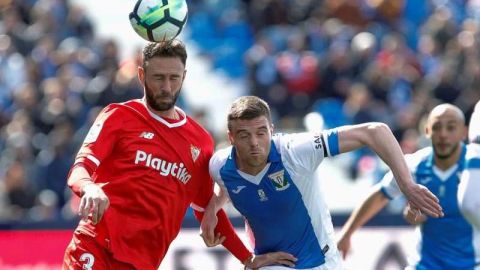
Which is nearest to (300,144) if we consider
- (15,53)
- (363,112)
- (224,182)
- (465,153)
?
(224,182)

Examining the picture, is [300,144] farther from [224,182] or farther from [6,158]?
[6,158]

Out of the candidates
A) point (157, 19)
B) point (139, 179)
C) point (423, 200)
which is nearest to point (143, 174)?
point (139, 179)

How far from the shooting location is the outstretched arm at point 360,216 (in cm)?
968

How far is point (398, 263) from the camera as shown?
14195 millimetres

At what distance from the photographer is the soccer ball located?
861 cm

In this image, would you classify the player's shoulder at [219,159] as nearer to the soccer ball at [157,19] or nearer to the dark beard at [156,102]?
the dark beard at [156,102]

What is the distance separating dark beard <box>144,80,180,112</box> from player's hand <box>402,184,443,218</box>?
72.4 inches

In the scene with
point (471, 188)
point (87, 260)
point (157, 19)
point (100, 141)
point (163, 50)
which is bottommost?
point (87, 260)

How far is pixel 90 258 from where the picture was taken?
27.4 feet

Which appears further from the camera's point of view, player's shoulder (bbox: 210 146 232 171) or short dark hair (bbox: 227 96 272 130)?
player's shoulder (bbox: 210 146 232 171)

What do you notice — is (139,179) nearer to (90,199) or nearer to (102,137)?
(102,137)

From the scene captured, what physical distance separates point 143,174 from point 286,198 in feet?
3.20

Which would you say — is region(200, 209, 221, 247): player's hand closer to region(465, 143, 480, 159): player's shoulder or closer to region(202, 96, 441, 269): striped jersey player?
region(202, 96, 441, 269): striped jersey player

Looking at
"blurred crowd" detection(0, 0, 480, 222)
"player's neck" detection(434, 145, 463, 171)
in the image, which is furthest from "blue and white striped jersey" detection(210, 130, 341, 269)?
"blurred crowd" detection(0, 0, 480, 222)
